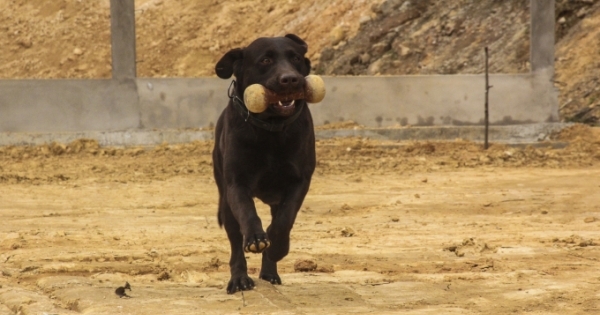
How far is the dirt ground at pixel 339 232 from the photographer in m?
5.69

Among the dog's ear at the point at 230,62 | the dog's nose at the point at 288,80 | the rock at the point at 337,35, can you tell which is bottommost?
the dog's nose at the point at 288,80

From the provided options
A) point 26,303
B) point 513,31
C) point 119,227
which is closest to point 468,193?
point 119,227

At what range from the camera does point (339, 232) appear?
8.85 metres

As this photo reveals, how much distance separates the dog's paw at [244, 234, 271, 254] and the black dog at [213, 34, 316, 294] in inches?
8.5

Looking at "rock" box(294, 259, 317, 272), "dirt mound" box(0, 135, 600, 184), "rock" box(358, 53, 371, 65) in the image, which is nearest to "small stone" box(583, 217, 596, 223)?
"rock" box(294, 259, 317, 272)

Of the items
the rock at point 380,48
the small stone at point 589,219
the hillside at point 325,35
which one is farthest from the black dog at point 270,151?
the rock at point 380,48

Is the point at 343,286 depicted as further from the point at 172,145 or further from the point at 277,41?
the point at 172,145

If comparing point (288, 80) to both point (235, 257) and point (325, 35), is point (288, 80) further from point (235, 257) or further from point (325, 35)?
point (325, 35)

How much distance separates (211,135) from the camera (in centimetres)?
1396

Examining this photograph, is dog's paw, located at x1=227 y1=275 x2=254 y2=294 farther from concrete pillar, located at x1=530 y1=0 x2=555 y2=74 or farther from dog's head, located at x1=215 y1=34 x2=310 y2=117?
concrete pillar, located at x1=530 y1=0 x2=555 y2=74

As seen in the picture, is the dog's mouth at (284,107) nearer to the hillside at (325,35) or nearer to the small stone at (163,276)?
the small stone at (163,276)

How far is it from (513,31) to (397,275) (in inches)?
579

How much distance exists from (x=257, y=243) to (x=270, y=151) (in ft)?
2.49

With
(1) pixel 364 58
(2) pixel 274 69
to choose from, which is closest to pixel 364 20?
(1) pixel 364 58
